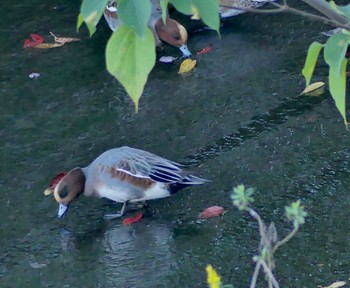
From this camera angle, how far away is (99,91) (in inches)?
220

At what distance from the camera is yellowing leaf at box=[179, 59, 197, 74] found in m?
5.76

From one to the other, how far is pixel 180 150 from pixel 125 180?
62 cm

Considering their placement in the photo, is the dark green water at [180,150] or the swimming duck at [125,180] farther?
the swimming duck at [125,180]

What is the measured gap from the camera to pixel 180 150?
15.6 ft

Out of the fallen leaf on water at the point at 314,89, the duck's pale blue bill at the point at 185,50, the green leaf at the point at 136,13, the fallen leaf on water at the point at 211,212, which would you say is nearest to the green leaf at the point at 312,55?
the green leaf at the point at 136,13

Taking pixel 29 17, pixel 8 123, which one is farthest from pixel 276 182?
pixel 29 17

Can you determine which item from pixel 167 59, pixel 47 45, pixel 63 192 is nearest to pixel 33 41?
pixel 47 45

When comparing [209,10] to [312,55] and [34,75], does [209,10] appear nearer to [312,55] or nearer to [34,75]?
[312,55]

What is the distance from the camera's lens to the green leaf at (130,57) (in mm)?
1269

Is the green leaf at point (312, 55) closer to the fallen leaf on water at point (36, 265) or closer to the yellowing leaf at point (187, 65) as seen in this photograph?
the fallen leaf on water at point (36, 265)

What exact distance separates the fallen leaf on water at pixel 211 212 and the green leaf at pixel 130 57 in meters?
2.87

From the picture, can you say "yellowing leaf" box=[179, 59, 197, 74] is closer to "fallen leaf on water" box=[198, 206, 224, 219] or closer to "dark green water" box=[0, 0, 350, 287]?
"dark green water" box=[0, 0, 350, 287]

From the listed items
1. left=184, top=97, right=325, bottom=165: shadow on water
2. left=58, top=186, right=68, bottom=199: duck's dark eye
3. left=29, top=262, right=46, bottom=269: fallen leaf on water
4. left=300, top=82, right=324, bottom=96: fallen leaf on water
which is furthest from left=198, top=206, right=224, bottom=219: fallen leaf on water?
left=300, top=82, right=324, bottom=96: fallen leaf on water

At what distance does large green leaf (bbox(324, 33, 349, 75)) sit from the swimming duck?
2.83 meters
